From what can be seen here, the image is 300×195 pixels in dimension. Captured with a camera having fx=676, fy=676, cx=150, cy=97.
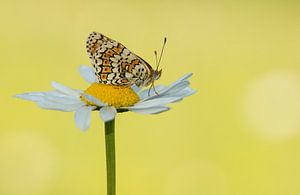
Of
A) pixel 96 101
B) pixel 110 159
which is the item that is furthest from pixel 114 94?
pixel 110 159

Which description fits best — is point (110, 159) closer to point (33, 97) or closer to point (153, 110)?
point (153, 110)

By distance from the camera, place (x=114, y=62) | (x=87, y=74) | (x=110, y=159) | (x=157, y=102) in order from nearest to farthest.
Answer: (x=110, y=159)
(x=157, y=102)
(x=114, y=62)
(x=87, y=74)

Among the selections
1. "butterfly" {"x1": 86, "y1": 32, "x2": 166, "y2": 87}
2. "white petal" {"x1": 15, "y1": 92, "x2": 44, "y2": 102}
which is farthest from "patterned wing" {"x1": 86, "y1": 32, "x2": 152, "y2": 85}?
"white petal" {"x1": 15, "y1": 92, "x2": 44, "y2": 102}

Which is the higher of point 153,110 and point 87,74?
point 87,74

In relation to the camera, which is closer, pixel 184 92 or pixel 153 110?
pixel 153 110

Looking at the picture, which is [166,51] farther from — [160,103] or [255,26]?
[160,103]

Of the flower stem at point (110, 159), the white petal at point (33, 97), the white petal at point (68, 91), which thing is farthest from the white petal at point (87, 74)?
the flower stem at point (110, 159)
